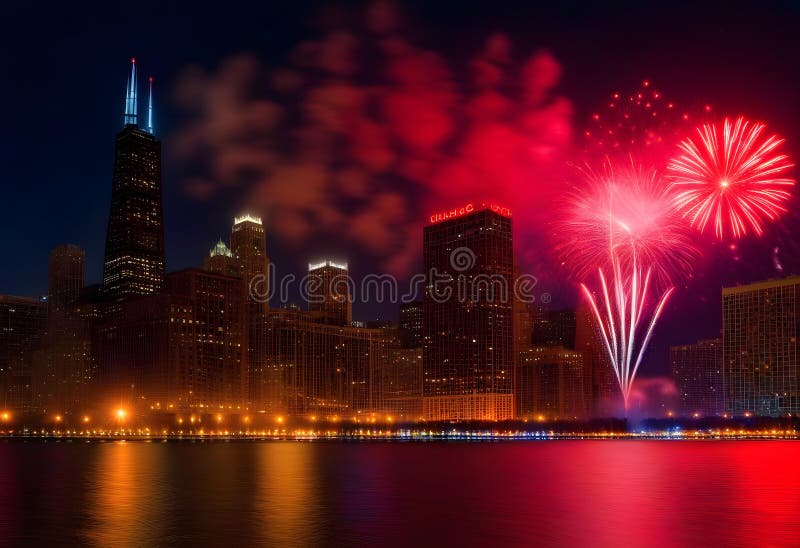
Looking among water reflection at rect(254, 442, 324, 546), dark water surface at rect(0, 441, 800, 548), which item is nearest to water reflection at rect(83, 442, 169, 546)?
dark water surface at rect(0, 441, 800, 548)

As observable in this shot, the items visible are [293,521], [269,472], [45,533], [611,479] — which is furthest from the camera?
[269,472]

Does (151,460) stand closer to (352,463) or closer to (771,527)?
(352,463)

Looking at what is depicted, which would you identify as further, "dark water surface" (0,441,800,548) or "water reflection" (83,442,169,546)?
"dark water surface" (0,441,800,548)

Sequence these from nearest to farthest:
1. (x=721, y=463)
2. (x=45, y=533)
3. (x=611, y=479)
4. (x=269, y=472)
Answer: (x=45, y=533), (x=611, y=479), (x=269, y=472), (x=721, y=463)

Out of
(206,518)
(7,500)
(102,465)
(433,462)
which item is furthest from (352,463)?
(206,518)

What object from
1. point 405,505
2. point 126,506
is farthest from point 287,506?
point 126,506

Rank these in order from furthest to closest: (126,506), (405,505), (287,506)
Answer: (405,505) → (287,506) → (126,506)

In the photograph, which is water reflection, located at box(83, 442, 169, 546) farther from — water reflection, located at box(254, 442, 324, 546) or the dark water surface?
water reflection, located at box(254, 442, 324, 546)

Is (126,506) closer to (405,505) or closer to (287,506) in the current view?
(287,506)
